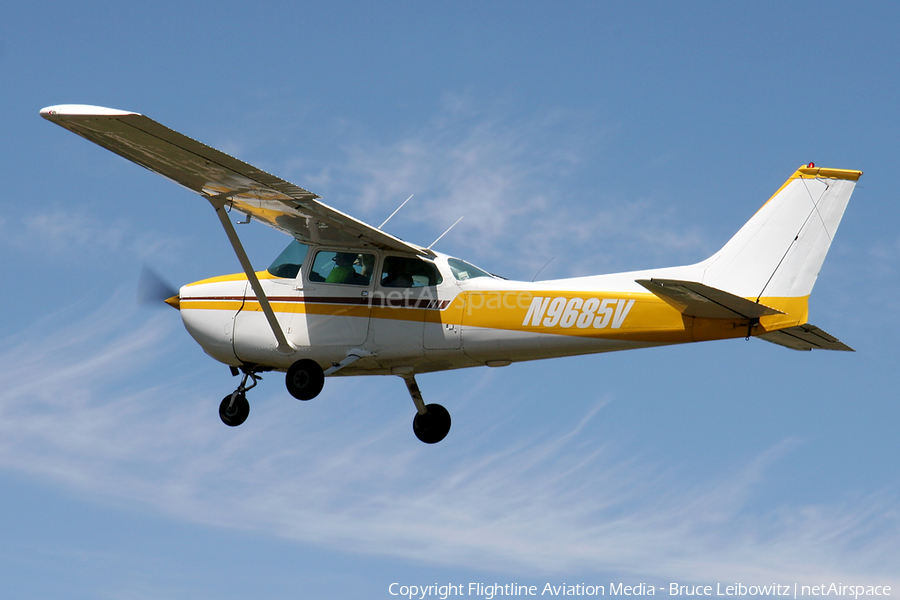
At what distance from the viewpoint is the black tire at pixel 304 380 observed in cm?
1465

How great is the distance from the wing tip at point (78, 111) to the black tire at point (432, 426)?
20.2 feet

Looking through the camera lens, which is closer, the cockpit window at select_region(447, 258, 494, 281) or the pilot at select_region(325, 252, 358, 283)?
the cockpit window at select_region(447, 258, 494, 281)

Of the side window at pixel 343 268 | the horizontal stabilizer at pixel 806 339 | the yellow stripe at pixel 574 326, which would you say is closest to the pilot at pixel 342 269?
the side window at pixel 343 268

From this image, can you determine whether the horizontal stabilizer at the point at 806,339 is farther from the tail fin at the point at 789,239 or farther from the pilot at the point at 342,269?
the pilot at the point at 342,269

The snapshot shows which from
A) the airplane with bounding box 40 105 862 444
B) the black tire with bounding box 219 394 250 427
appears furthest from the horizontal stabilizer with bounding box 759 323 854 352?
the black tire with bounding box 219 394 250 427

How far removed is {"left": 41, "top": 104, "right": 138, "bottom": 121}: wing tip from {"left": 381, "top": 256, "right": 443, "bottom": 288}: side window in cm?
406

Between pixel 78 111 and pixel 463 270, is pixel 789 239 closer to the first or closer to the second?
pixel 463 270

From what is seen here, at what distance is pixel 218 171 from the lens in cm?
1367

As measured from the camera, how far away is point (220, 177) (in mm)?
13891

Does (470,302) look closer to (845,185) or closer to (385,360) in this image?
(385,360)

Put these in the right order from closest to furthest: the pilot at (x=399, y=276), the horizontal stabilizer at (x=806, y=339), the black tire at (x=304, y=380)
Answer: the horizontal stabilizer at (x=806, y=339)
the black tire at (x=304, y=380)
the pilot at (x=399, y=276)

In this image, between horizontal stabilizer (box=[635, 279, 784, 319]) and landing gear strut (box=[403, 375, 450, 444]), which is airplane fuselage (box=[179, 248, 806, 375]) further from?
landing gear strut (box=[403, 375, 450, 444])

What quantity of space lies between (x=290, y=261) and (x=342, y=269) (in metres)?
0.84

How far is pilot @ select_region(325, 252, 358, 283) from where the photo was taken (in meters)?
15.0
